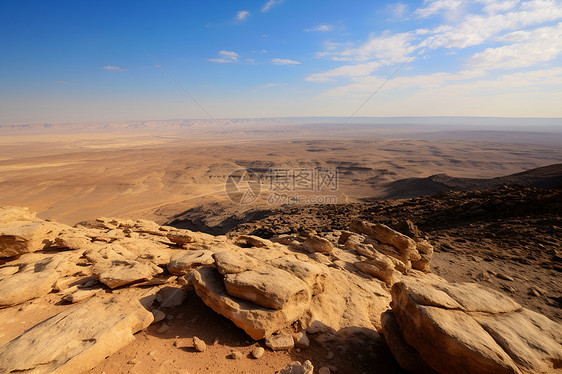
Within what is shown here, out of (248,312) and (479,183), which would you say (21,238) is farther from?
(479,183)

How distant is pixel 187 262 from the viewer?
5.12m

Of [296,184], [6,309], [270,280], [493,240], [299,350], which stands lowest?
[296,184]

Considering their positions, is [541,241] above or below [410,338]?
below

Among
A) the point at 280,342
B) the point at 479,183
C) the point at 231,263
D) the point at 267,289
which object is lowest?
the point at 479,183

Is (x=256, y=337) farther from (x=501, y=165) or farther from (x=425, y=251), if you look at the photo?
(x=501, y=165)

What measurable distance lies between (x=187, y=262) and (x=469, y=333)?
4894 mm

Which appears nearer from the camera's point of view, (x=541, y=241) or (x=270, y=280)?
(x=270, y=280)

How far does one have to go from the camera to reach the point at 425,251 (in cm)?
757

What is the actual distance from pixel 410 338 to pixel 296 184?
33.6 m

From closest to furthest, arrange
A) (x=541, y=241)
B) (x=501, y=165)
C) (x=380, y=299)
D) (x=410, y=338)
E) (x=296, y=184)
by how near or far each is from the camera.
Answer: (x=410, y=338) → (x=380, y=299) → (x=541, y=241) → (x=296, y=184) → (x=501, y=165)

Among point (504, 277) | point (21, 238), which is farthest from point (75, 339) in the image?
point (504, 277)

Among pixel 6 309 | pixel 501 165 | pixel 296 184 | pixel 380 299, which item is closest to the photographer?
pixel 6 309

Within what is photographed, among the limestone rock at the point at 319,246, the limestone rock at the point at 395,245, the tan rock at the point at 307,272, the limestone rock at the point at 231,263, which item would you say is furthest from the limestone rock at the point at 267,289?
the limestone rock at the point at 395,245

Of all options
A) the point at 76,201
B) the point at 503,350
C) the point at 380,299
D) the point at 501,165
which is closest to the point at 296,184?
the point at 76,201
